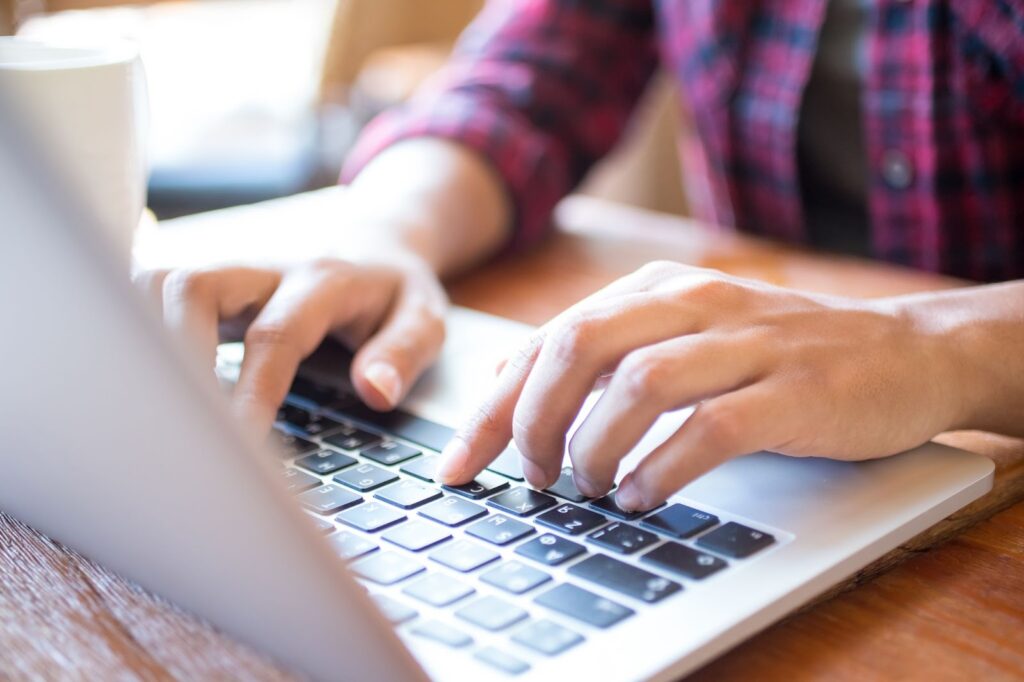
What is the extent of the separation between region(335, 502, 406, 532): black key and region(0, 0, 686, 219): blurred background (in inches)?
61.7

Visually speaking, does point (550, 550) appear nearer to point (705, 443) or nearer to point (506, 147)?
point (705, 443)

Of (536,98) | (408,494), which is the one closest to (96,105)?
(408,494)

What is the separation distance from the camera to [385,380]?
504 millimetres

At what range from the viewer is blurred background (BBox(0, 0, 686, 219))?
1.95 meters

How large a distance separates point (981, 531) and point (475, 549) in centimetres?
20

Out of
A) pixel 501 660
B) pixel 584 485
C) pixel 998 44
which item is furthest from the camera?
pixel 998 44

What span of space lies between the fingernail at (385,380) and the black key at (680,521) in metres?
0.16

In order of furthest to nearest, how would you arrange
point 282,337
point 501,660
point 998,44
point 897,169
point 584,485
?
1. point 897,169
2. point 998,44
3. point 282,337
4. point 584,485
5. point 501,660

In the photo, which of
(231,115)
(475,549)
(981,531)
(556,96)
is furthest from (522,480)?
(231,115)

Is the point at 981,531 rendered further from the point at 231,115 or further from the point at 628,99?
the point at 231,115

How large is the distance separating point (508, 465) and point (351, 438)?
0.08 meters

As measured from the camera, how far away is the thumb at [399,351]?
0.50m

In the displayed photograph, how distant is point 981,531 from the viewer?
0.42 m

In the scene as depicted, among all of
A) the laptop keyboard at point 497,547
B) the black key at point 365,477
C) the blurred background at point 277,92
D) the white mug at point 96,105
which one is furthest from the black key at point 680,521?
the blurred background at point 277,92
